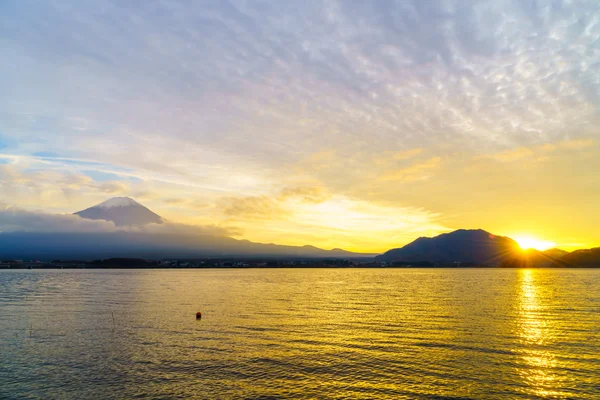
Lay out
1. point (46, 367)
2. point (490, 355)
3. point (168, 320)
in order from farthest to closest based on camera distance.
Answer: point (168, 320) → point (490, 355) → point (46, 367)

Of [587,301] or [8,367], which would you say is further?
[587,301]

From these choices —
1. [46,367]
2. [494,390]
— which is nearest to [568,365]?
[494,390]

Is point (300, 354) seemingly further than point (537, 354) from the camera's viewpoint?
No

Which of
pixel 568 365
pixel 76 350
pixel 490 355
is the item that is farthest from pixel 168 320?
pixel 568 365

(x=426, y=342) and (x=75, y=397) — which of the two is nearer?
(x=75, y=397)

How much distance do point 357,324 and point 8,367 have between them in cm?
3768

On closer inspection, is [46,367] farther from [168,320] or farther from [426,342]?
[426,342]

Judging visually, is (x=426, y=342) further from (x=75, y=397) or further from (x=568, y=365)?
(x=75, y=397)

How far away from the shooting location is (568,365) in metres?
33.5

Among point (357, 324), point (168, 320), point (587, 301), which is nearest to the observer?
point (357, 324)

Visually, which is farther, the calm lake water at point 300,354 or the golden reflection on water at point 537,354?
the golden reflection on water at point 537,354

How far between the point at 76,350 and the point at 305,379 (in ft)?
80.4

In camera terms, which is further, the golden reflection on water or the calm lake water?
the golden reflection on water

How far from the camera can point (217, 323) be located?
175ft
